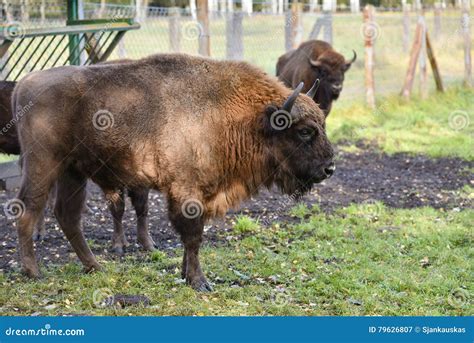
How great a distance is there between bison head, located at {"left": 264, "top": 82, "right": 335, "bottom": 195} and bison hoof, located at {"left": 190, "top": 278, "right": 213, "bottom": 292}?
1217mm

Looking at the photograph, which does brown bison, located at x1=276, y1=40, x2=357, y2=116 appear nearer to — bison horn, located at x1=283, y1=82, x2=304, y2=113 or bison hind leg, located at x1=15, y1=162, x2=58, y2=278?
bison horn, located at x1=283, y1=82, x2=304, y2=113

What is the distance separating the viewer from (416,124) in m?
15.4

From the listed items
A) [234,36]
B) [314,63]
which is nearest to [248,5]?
[234,36]

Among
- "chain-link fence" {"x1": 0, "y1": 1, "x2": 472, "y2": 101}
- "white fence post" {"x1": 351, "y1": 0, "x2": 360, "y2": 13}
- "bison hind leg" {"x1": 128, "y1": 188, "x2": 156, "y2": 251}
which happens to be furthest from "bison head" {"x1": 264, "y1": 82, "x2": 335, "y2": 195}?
"white fence post" {"x1": 351, "y1": 0, "x2": 360, "y2": 13}

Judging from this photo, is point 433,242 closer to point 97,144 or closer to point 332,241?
point 332,241

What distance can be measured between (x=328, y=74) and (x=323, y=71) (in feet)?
0.35

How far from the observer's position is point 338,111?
17328 millimetres

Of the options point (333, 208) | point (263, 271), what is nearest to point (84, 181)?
point (263, 271)

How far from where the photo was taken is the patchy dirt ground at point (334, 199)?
25.4ft

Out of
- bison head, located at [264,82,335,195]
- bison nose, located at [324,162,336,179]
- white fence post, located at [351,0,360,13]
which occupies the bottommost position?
bison nose, located at [324,162,336,179]

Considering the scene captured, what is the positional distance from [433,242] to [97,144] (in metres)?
3.66

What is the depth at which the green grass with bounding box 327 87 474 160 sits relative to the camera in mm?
13289

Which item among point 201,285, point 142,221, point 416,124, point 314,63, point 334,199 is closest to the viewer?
point 201,285

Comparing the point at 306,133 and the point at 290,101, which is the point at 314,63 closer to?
the point at 306,133
